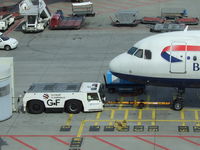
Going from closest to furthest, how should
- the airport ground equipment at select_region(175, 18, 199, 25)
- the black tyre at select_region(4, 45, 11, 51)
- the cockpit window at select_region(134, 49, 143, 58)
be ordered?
the cockpit window at select_region(134, 49, 143, 58) → the black tyre at select_region(4, 45, 11, 51) → the airport ground equipment at select_region(175, 18, 199, 25)

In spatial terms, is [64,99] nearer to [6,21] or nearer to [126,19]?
[126,19]

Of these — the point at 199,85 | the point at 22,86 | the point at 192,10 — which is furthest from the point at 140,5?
the point at 199,85

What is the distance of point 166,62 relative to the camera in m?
35.8

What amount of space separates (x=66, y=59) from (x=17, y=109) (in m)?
13.0

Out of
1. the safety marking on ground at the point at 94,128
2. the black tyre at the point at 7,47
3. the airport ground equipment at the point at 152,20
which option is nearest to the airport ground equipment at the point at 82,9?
the airport ground equipment at the point at 152,20

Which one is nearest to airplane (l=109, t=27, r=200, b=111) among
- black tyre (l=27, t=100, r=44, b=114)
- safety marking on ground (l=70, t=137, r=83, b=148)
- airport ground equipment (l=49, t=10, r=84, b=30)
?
black tyre (l=27, t=100, r=44, b=114)

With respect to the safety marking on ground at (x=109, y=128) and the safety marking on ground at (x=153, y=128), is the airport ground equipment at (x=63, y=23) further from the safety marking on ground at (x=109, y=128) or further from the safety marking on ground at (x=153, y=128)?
the safety marking on ground at (x=153, y=128)

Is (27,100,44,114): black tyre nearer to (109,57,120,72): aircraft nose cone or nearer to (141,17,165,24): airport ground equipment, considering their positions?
(109,57,120,72): aircraft nose cone

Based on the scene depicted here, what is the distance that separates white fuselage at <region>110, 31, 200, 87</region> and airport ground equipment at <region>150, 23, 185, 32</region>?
20861 millimetres

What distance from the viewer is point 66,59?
50.7 meters

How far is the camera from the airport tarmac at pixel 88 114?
33.2 metres

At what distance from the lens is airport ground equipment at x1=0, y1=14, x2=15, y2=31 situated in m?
61.1

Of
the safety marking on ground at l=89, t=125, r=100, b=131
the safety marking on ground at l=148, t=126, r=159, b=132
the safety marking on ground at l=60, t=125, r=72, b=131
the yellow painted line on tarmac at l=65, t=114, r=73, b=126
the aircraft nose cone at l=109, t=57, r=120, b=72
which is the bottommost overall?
the safety marking on ground at l=60, t=125, r=72, b=131

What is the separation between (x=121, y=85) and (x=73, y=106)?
206 inches
